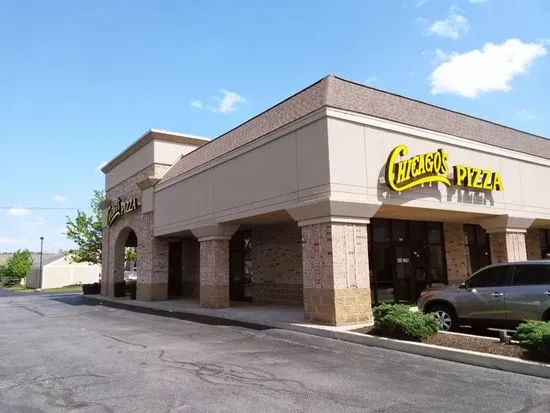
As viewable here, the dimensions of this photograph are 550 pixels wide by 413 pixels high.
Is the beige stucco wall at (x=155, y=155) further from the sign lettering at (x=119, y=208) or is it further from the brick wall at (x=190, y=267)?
the brick wall at (x=190, y=267)

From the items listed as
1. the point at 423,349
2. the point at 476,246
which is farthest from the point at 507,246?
the point at 423,349

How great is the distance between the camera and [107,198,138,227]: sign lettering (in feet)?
91.8

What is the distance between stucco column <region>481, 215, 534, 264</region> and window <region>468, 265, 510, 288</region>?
7423mm

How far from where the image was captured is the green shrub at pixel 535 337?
25.5ft

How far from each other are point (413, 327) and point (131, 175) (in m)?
23.0

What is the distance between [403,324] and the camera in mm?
10062

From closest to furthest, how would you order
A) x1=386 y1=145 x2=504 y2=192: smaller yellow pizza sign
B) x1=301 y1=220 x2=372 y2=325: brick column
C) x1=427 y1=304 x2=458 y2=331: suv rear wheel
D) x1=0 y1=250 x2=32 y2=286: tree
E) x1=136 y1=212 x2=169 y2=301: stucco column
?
x1=427 y1=304 x2=458 y2=331: suv rear wheel, x1=301 y1=220 x2=372 y2=325: brick column, x1=386 y1=145 x2=504 y2=192: smaller yellow pizza sign, x1=136 y1=212 x2=169 y2=301: stucco column, x1=0 y1=250 x2=32 y2=286: tree

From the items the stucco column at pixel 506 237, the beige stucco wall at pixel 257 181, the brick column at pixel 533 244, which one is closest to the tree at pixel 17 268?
the beige stucco wall at pixel 257 181

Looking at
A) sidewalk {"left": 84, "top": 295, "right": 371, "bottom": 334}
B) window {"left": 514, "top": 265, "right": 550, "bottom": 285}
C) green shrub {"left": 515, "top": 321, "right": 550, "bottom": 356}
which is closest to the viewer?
green shrub {"left": 515, "top": 321, "right": 550, "bottom": 356}

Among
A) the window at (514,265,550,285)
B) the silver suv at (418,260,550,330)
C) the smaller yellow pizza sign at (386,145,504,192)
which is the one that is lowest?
the silver suv at (418,260,550,330)

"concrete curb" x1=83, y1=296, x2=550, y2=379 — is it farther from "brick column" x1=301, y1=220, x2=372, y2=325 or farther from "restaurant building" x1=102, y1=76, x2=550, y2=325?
"restaurant building" x1=102, y1=76, x2=550, y2=325

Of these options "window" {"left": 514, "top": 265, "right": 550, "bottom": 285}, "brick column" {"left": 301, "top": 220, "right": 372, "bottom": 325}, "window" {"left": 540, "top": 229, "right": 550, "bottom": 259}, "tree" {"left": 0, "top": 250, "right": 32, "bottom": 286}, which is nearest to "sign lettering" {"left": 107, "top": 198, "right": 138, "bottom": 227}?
"brick column" {"left": 301, "top": 220, "right": 372, "bottom": 325}

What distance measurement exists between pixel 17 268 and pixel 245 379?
87310 millimetres

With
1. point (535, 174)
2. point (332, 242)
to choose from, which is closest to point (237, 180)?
point (332, 242)
